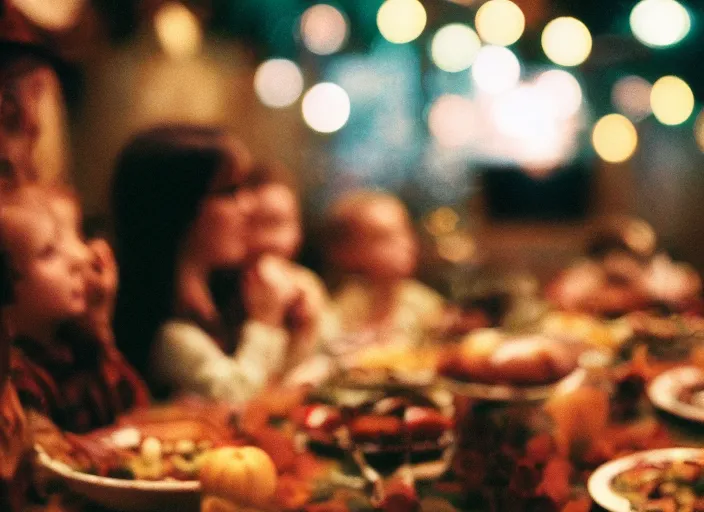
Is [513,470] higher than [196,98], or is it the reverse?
[196,98]

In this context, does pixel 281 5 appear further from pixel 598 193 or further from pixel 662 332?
pixel 662 332

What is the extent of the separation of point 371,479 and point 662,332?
3.43 ft

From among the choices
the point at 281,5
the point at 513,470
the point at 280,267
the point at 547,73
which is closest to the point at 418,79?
the point at 547,73

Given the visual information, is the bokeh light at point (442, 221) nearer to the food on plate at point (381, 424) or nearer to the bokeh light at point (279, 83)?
the bokeh light at point (279, 83)

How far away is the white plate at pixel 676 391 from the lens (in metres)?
1.46

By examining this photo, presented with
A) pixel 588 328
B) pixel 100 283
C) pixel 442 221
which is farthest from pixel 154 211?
pixel 442 221

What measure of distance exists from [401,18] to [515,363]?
305cm

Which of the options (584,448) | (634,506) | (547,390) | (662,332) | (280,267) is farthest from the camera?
(280,267)

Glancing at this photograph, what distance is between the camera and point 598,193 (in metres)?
6.00

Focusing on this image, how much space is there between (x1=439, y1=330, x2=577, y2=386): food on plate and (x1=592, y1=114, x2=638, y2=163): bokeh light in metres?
4.09

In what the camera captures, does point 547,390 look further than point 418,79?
No

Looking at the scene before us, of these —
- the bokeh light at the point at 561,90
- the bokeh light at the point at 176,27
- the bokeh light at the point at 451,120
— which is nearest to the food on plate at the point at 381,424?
the bokeh light at the point at 176,27

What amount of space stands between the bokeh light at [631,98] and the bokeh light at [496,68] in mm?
792

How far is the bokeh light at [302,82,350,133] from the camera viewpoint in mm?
5297
